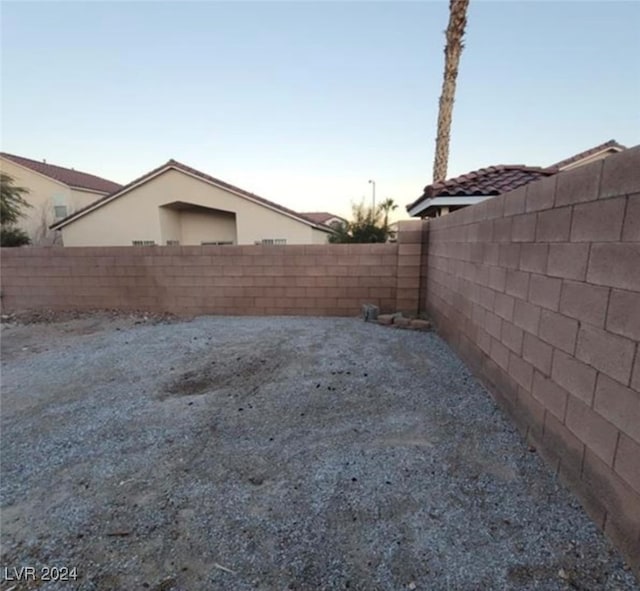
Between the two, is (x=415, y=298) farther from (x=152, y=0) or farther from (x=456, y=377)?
(x=152, y=0)

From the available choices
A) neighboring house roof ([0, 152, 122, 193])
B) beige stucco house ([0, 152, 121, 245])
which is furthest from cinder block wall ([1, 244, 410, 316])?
neighboring house roof ([0, 152, 122, 193])

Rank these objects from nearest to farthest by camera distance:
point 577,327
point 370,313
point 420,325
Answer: point 577,327, point 420,325, point 370,313

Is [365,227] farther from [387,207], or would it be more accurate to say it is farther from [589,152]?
[589,152]

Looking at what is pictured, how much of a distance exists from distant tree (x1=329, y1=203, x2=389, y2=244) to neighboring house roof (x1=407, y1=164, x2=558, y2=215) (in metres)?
5.86

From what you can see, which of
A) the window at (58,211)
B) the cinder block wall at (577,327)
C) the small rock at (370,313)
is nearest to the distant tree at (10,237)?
the window at (58,211)

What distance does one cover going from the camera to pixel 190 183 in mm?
13000

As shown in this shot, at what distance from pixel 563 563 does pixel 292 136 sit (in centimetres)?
1340

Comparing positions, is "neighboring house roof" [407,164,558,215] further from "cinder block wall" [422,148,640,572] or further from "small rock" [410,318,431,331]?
"cinder block wall" [422,148,640,572]

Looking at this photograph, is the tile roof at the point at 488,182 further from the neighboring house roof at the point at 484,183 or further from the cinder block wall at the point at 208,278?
the cinder block wall at the point at 208,278

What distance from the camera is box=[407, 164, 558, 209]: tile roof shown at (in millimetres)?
6562

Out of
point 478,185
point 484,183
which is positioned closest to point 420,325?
point 478,185

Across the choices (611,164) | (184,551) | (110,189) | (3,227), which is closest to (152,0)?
(611,164)

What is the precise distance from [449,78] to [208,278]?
7760 millimetres

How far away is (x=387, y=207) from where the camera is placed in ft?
47.7
